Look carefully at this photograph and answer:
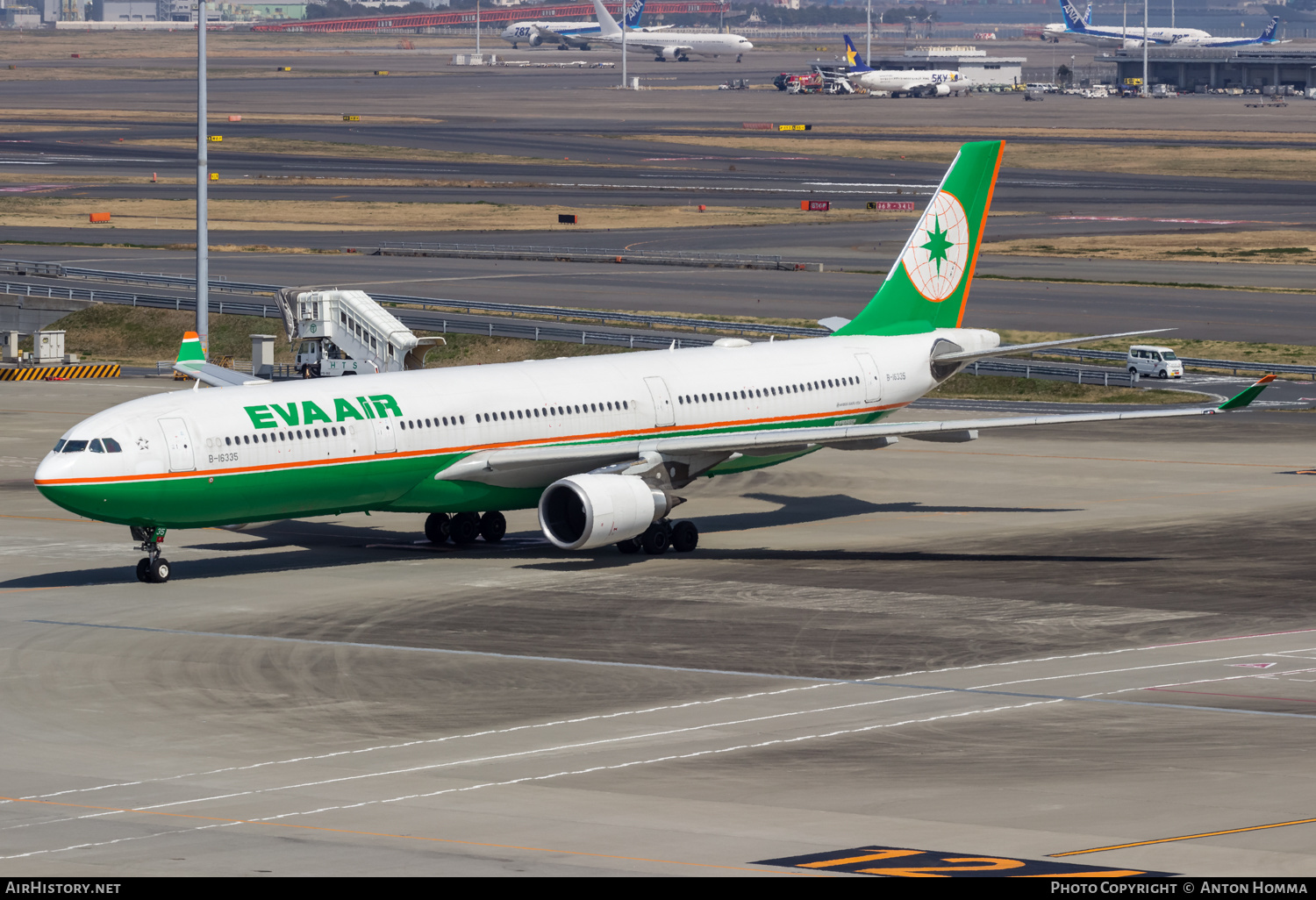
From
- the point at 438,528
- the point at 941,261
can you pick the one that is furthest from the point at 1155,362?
the point at 438,528

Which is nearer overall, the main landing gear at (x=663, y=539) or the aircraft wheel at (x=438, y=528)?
the main landing gear at (x=663, y=539)

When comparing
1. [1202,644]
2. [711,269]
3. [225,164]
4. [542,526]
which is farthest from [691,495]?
[225,164]

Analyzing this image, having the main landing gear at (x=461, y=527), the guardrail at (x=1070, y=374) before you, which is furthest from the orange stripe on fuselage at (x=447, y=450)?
the guardrail at (x=1070, y=374)

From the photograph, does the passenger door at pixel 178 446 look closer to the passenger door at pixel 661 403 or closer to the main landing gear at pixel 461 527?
the main landing gear at pixel 461 527

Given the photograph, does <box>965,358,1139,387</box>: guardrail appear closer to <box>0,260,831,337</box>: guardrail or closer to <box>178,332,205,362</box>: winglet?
<box>0,260,831,337</box>: guardrail

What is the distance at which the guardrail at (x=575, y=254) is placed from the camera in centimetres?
12694

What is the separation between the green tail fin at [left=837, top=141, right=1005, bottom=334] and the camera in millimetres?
62562

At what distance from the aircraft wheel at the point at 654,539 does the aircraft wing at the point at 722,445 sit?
6.74ft

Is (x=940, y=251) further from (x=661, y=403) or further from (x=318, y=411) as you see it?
(x=318, y=411)

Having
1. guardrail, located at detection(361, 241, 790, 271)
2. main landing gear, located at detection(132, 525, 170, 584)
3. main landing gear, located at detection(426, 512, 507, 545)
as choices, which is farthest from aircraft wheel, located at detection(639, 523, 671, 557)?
guardrail, located at detection(361, 241, 790, 271)

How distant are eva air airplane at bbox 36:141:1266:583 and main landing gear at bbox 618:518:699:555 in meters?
0.06

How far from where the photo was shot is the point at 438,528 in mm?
55969

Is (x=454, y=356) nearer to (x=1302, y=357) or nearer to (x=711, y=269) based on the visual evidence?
(x=711, y=269)

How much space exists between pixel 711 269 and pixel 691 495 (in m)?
61.1
